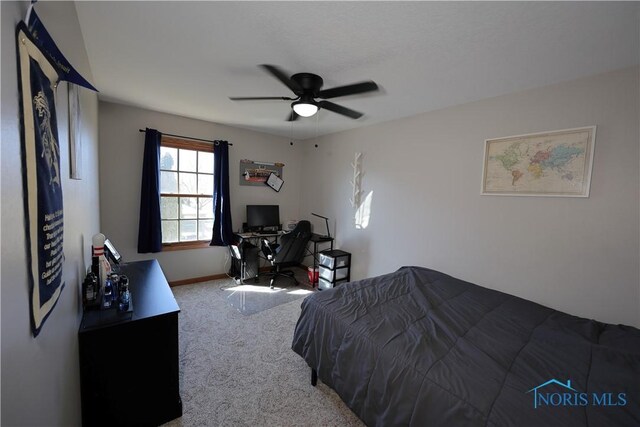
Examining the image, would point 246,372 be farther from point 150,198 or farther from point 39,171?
point 150,198

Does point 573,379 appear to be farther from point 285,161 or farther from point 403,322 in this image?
point 285,161

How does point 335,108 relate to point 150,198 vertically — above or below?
above

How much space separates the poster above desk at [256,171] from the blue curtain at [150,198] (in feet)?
3.97

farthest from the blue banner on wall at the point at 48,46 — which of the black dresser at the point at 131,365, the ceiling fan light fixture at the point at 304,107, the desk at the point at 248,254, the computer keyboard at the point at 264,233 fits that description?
the computer keyboard at the point at 264,233

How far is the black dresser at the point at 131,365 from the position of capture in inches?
53.0

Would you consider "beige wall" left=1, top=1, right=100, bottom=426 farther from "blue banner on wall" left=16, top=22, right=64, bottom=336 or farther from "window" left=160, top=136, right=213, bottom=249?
"window" left=160, top=136, right=213, bottom=249

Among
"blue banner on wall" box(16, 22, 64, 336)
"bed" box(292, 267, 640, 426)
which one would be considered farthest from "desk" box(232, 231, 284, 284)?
"blue banner on wall" box(16, 22, 64, 336)

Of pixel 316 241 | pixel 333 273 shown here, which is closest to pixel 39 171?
pixel 333 273

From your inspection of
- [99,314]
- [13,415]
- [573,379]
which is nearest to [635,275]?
[573,379]

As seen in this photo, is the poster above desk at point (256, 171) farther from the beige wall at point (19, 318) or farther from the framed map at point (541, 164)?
the framed map at point (541, 164)

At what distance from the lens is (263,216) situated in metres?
4.35

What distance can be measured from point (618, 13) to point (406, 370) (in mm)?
2136

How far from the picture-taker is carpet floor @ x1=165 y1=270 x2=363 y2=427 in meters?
1.66

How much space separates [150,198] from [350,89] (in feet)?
9.58
